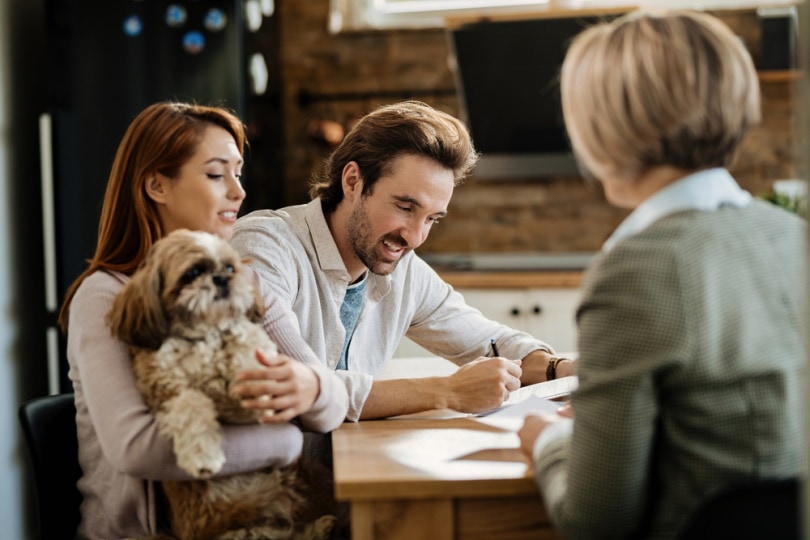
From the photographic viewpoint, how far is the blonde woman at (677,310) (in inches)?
40.4

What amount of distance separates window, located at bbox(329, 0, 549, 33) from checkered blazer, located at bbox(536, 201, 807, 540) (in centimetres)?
344

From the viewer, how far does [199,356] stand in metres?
1.30

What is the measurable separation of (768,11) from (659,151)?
11.0ft

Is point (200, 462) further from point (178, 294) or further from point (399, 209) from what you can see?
point (399, 209)

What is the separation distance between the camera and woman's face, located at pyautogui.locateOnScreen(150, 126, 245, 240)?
5.33 feet

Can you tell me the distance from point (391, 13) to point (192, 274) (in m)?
3.39

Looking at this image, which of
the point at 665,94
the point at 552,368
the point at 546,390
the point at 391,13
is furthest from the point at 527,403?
the point at 391,13

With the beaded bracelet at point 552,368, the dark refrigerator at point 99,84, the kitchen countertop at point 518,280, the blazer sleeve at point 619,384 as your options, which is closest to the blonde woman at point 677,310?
the blazer sleeve at point 619,384

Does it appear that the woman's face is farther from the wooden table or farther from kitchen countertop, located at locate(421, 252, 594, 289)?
kitchen countertop, located at locate(421, 252, 594, 289)

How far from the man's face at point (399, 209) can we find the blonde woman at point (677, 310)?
34.4 inches

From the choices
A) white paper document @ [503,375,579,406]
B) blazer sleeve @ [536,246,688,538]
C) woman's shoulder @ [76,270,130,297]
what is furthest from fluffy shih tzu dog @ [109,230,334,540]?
white paper document @ [503,375,579,406]

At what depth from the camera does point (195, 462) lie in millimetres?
1258

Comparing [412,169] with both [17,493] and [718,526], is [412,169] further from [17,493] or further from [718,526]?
[17,493]

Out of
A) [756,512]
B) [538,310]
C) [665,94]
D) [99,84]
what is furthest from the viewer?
[538,310]
